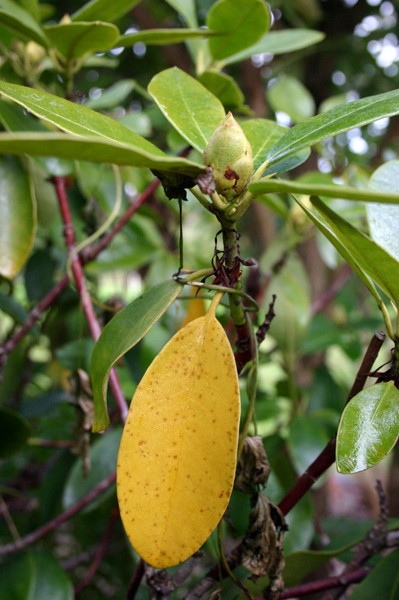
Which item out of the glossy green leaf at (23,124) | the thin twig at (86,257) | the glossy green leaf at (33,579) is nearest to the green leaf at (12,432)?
the thin twig at (86,257)

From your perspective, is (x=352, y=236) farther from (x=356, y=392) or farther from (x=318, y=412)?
(x=318, y=412)

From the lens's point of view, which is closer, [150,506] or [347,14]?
[150,506]

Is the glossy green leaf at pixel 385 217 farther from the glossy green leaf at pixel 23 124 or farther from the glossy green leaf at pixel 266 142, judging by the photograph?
the glossy green leaf at pixel 23 124

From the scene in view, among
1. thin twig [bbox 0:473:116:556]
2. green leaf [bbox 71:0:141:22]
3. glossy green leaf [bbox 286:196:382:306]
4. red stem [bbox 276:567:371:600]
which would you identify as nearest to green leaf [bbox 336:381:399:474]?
glossy green leaf [bbox 286:196:382:306]

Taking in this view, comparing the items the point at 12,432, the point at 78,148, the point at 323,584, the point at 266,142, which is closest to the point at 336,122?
the point at 266,142

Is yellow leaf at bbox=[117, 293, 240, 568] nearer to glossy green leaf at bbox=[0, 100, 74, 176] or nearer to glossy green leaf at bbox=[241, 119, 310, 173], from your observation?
glossy green leaf at bbox=[241, 119, 310, 173]

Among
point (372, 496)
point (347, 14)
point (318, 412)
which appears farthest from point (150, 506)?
point (372, 496)

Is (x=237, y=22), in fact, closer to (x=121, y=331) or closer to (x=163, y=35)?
(x=163, y=35)

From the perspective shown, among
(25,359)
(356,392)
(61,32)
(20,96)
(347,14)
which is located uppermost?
(347,14)
